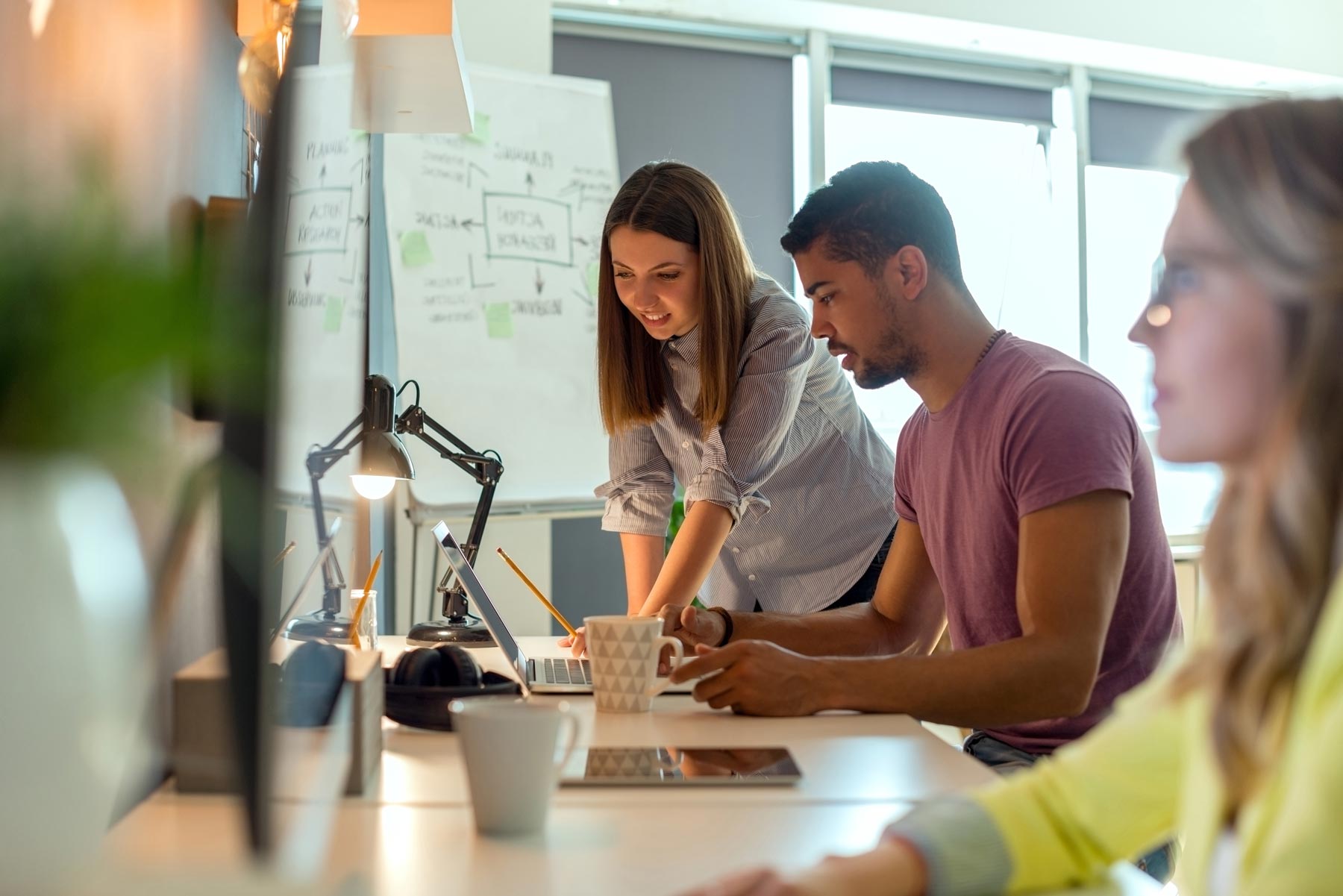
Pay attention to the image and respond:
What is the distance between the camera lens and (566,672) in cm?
149

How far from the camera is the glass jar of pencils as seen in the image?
4.87ft

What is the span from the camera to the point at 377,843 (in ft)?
2.55

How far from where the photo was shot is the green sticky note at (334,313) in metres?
1.23

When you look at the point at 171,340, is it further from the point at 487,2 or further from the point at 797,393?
the point at 487,2

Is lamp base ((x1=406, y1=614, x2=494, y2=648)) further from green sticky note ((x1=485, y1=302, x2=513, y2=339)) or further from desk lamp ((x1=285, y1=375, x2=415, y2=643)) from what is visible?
green sticky note ((x1=485, y1=302, x2=513, y2=339))

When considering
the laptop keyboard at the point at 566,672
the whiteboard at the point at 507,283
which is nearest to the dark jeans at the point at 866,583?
the laptop keyboard at the point at 566,672

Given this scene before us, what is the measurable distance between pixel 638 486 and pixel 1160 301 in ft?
4.78

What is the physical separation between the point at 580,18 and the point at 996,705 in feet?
9.94

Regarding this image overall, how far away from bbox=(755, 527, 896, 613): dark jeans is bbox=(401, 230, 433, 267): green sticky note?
1.63 metres

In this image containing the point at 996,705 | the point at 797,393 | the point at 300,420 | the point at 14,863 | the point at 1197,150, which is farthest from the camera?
the point at 797,393

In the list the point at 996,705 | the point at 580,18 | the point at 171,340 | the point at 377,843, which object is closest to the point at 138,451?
the point at 171,340

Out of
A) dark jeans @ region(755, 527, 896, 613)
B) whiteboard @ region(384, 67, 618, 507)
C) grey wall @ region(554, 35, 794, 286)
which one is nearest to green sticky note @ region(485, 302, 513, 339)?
whiteboard @ region(384, 67, 618, 507)

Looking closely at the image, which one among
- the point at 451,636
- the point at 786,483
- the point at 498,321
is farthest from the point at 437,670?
the point at 498,321

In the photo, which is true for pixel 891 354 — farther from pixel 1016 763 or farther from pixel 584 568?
pixel 584 568
